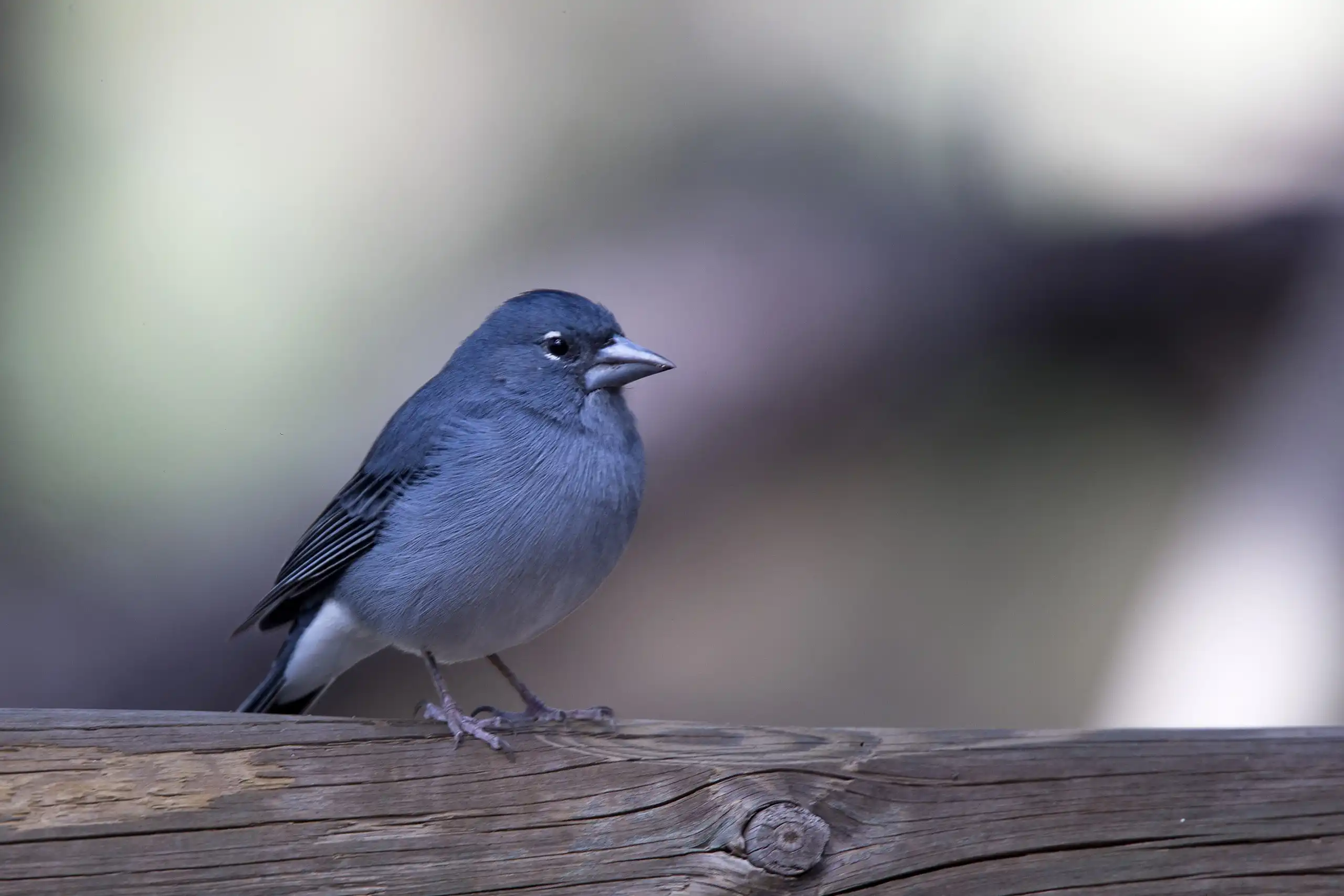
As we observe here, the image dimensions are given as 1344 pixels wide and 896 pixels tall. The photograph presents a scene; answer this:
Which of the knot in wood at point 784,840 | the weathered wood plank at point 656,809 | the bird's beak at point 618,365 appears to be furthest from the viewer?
the bird's beak at point 618,365

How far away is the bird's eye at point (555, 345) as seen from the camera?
292 cm

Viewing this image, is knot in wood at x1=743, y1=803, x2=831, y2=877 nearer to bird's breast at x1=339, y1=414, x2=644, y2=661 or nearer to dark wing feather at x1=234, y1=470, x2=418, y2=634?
bird's breast at x1=339, y1=414, x2=644, y2=661

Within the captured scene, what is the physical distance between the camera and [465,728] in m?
2.33

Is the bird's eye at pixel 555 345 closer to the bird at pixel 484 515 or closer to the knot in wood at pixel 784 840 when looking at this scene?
the bird at pixel 484 515

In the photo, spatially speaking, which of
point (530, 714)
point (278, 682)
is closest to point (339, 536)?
point (278, 682)

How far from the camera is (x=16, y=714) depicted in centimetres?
199

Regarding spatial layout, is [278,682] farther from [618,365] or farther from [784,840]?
[784,840]

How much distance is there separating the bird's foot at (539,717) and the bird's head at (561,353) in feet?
2.37

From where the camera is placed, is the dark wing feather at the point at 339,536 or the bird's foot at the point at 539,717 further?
the dark wing feather at the point at 339,536

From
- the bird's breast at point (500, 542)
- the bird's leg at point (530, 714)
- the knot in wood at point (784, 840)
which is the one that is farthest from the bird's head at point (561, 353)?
the knot in wood at point (784, 840)

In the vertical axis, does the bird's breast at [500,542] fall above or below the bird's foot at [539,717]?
above

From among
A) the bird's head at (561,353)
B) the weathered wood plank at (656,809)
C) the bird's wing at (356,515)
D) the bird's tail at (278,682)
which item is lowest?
the bird's tail at (278,682)

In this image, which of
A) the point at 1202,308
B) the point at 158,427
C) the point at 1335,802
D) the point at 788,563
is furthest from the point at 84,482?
the point at 1202,308

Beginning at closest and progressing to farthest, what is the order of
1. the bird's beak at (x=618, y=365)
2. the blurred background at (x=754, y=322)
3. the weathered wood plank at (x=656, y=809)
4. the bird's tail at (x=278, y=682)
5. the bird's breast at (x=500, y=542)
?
the weathered wood plank at (x=656, y=809) < the bird's breast at (x=500, y=542) < the bird's beak at (x=618, y=365) < the bird's tail at (x=278, y=682) < the blurred background at (x=754, y=322)
